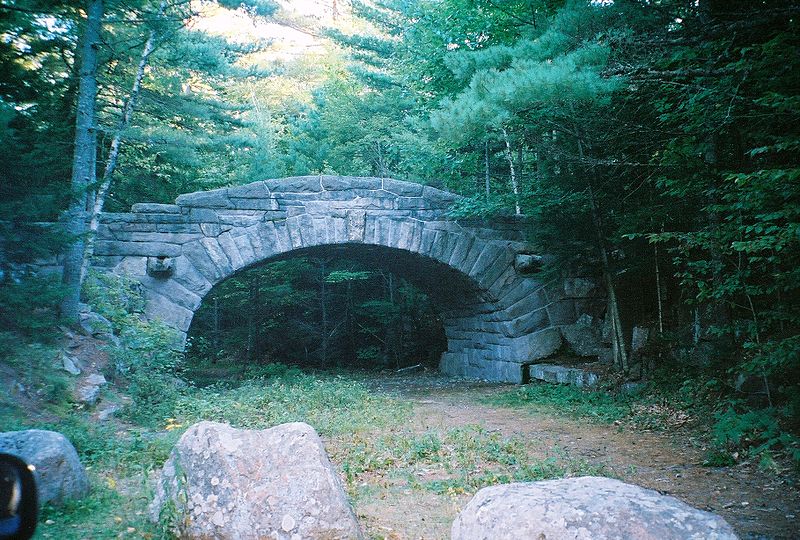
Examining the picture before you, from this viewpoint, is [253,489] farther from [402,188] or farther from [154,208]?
[402,188]

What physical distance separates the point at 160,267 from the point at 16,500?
311 inches

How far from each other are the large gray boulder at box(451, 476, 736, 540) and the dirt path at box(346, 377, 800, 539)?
3.31 feet

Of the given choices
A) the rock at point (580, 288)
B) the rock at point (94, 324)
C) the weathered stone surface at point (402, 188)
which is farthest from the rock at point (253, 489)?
the rock at point (580, 288)

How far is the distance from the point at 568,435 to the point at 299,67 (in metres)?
19.7

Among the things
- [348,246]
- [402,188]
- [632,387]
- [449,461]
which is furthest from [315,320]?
[449,461]

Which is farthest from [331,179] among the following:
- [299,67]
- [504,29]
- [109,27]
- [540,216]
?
[299,67]

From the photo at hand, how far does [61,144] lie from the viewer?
7.20 meters

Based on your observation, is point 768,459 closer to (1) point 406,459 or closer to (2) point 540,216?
(1) point 406,459

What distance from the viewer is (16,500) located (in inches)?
42.5

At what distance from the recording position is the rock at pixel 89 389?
586 cm

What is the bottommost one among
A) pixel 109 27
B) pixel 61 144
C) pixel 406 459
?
pixel 406 459

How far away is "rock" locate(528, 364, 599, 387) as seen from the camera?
8.62 metres

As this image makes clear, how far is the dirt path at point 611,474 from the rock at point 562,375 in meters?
1.69

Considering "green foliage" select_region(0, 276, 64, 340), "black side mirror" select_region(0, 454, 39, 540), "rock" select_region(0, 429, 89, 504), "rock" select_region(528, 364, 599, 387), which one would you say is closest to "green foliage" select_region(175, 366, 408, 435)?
"green foliage" select_region(0, 276, 64, 340)
